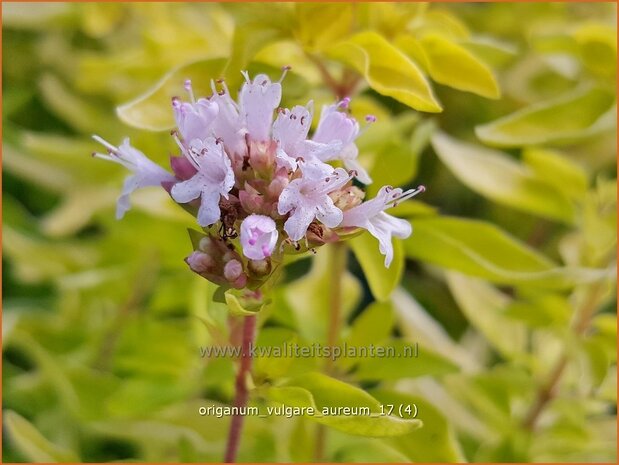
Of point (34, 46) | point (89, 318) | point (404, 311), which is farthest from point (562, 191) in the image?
point (34, 46)

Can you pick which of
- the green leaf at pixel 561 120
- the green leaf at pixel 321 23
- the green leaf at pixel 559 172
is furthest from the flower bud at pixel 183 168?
the green leaf at pixel 559 172

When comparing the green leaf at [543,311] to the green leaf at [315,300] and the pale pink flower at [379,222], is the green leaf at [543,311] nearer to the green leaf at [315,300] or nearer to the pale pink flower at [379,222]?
the green leaf at [315,300]

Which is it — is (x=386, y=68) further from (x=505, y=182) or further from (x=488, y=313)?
(x=488, y=313)

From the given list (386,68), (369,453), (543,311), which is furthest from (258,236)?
(543,311)

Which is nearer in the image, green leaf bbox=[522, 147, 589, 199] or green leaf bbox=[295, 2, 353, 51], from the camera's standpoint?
green leaf bbox=[295, 2, 353, 51]

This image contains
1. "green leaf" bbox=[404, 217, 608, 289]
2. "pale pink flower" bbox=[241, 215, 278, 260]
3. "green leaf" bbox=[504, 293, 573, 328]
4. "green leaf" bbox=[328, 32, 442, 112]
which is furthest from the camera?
"green leaf" bbox=[504, 293, 573, 328]

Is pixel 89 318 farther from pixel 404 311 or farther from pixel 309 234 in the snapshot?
pixel 309 234

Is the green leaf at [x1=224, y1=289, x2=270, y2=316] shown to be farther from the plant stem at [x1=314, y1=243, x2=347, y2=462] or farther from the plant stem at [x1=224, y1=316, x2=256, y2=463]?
the plant stem at [x1=314, y1=243, x2=347, y2=462]

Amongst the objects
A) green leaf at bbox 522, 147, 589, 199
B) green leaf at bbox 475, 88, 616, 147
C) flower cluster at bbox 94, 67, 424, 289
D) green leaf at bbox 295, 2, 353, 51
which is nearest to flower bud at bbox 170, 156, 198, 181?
flower cluster at bbox 94, 67, 424, 289

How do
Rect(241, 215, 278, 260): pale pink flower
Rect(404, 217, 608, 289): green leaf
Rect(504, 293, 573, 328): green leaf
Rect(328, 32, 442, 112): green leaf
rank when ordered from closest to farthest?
Rect(241, 215, 278, 260): pale pink flower → Rect(328, 32, 442, 112): green leaf → Rect(404, 217, 608, 289): green leaf → Rect(504, 293, 573, 328): green leaf
